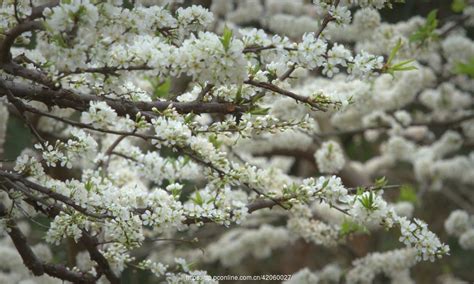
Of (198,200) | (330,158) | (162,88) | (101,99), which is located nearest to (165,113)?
(101,99)

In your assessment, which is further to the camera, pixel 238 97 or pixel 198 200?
pixel 198 200

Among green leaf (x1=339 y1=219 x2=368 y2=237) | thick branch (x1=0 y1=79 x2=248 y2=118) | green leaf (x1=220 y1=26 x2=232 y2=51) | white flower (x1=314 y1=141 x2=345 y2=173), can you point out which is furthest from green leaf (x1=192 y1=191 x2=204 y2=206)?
white flower (x1=314 y1=141 x2=345 y2=173)

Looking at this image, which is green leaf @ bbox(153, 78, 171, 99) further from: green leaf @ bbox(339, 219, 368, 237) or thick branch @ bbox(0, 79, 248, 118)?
thick branch @ bbox(0, 79, 248, 118)

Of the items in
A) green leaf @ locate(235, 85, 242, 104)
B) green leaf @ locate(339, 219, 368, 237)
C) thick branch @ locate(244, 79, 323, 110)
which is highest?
green leaf @ locate(339, 219, 368, 237)

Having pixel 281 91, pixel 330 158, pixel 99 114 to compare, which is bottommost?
pixel 99 114

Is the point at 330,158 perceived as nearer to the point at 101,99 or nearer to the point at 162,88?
the point at 162,88

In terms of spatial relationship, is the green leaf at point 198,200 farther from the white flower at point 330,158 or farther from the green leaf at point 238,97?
the white flower at point 330,158

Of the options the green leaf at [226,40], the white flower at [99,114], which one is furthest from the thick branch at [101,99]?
the green leaf at [226,40]

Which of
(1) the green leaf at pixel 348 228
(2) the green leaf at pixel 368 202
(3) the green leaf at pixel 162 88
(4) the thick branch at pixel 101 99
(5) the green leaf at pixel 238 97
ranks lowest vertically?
(2) the green leaf at pixel 368 202

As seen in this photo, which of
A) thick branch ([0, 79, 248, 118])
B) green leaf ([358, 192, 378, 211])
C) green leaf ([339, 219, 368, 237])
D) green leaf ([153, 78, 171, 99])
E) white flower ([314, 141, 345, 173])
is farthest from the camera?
white flower ([314, 141, 345, 173])

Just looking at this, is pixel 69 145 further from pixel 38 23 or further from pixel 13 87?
pixel 38 23

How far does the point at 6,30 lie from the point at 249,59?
820 millimetres

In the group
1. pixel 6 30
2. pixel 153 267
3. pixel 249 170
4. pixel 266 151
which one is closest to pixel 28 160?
pixel 6 30

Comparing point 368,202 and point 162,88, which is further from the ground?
point 162,88
